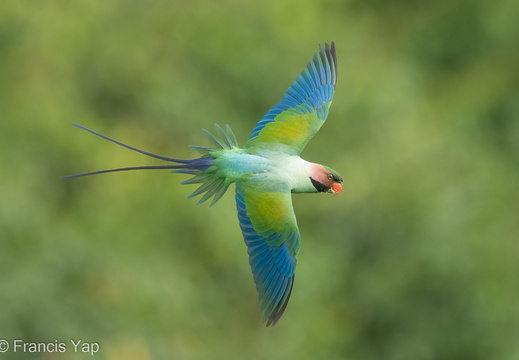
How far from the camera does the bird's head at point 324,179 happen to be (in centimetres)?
323

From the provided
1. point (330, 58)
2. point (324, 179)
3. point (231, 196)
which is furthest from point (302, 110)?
point (231, 196)

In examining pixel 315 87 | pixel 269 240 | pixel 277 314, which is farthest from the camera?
pixel 315 87

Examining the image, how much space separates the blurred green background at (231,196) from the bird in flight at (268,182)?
559 cm

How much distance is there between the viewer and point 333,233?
37.7 ft

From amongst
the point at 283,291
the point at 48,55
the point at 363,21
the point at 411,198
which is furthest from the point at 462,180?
the point at 283,291

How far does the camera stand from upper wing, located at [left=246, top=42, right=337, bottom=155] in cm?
339

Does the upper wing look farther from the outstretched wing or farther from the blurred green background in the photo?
the blurred green background

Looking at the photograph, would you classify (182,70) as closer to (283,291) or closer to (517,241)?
(517,241)

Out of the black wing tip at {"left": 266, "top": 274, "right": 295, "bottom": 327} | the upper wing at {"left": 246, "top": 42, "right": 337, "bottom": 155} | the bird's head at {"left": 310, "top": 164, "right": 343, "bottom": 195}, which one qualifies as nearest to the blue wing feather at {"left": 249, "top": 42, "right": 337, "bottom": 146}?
the upper wing at {"left": 246, "top": 42, "right": 337, "bottom": 155}

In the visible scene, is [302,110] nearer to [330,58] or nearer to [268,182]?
[330,58]

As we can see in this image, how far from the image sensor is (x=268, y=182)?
3121 millimetres

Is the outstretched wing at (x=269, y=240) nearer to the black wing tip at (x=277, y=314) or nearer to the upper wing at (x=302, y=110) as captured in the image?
the black wing tip at (x=277, y=314)

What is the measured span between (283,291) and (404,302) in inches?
314

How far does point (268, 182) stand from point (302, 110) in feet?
1.98
